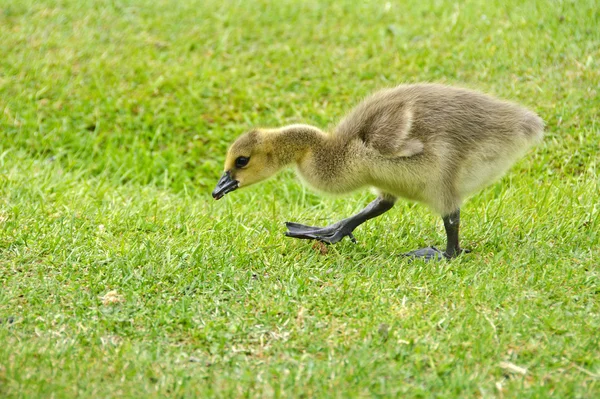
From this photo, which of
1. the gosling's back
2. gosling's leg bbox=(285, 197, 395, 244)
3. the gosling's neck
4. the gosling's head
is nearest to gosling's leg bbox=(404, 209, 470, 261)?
the gosling's back

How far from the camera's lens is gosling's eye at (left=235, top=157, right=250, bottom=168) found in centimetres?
523

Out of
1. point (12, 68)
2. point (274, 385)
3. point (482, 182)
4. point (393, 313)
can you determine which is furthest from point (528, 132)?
point (12, 68)

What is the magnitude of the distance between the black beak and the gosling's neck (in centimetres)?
35

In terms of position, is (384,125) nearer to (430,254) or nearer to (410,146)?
→ (410,146)

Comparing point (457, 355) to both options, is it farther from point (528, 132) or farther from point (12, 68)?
point (12, 68)

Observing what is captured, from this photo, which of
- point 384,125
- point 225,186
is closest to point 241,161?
point 225,186

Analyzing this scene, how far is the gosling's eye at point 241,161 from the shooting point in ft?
17.2

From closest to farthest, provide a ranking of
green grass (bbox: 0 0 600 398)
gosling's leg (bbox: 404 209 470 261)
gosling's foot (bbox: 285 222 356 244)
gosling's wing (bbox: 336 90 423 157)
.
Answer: green grass (bbox: 0 0 600 398) → gosling's wing (bbox: 336 90 423 157) → gosling's leg (bbox: 404 209 470 261) → gosling's foot (bbox: 285 222 356 244)

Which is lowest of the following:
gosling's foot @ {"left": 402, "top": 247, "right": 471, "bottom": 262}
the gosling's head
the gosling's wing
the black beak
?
gosling's foot @ {"left": 402, "top": 247, "right": 471, "bottom": 262}

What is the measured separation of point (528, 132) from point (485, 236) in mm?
825

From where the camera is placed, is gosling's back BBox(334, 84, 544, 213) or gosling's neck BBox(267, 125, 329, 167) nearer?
gosling's back BBox(334, 84, 544, 213)

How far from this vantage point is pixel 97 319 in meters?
4.16

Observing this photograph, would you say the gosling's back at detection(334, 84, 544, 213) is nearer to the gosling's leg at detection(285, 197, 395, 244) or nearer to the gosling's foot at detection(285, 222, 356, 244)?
the gosling's leg at detection(285, 197, 395, 244)

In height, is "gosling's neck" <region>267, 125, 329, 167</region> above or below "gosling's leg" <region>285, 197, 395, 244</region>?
above
